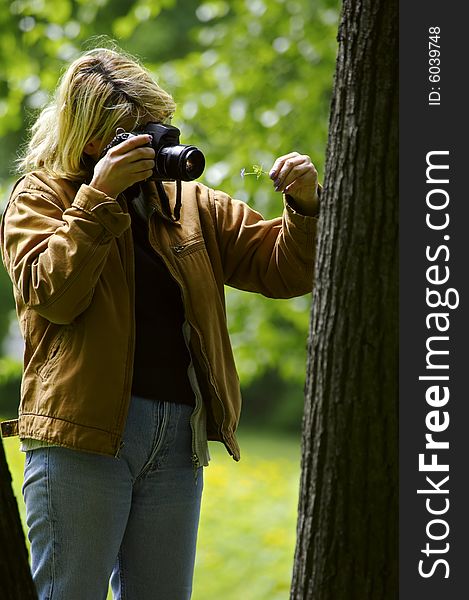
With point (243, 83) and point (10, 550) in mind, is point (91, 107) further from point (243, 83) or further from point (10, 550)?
point (243, 83)

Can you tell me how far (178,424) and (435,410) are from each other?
1.85 ft

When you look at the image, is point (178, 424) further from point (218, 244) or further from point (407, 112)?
point (407, 112)

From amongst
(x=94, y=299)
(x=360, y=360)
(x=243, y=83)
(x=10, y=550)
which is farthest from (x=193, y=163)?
(x=243, y=83)

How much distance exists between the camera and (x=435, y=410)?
1669 mm

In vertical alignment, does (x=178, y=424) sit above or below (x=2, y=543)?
above

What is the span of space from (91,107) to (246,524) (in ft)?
18.2

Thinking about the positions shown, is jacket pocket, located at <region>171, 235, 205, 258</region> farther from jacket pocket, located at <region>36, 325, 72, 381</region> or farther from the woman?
jacket pocket, located at <region>36, 325, 72, 381</region>

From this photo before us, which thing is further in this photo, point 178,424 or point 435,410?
point 178,424

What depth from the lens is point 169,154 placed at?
197 centimetres

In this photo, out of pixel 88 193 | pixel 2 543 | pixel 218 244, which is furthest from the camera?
Result: pixel 218 244

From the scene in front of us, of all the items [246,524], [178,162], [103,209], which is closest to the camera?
[103,209]

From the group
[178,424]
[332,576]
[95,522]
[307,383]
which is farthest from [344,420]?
[95,522]

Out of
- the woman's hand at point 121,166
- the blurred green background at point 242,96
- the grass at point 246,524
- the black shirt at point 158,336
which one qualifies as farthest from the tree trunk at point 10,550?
the grass at point 246,524

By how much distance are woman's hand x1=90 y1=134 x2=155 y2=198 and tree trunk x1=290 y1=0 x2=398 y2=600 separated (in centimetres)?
44
